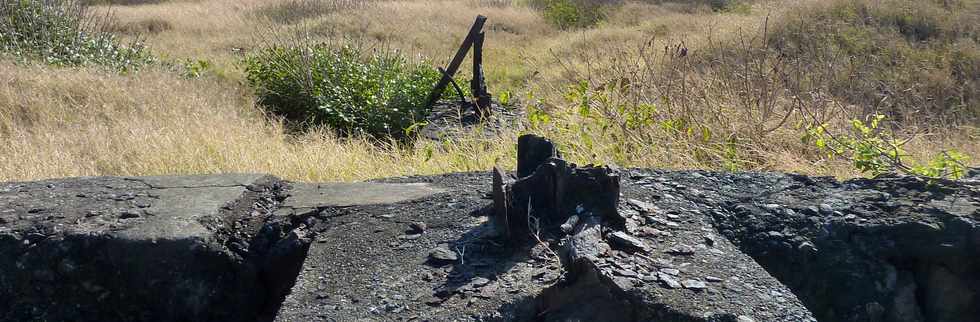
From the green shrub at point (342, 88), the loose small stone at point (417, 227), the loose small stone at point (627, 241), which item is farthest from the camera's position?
the green shrub at point (342, 88)

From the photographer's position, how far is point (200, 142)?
5793 millimetres

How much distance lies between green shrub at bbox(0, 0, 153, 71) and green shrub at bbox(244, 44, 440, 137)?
Answer: 69.7 inches

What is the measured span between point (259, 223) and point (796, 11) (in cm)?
1329

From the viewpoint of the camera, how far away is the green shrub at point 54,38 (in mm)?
8711

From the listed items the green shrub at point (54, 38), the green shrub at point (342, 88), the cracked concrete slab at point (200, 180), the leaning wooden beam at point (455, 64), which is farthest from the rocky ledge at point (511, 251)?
the green shrub at point (54, 38)

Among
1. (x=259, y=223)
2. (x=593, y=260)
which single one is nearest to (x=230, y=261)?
(x=259, y=223)

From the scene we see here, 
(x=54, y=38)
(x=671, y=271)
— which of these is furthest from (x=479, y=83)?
(x=671, y=271)

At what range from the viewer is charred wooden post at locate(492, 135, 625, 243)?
8.71 feet

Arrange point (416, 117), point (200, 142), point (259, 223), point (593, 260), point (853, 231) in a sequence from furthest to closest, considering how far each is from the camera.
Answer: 1. point (416, 117)
2. point (200, 142)
3. point (259, 223)
4. point (853, 231)
5. point (593, 260)

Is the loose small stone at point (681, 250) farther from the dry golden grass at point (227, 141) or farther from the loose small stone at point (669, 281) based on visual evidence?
the dry golden grass at point (227, 141)

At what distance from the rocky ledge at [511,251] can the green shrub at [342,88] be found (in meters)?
4.11

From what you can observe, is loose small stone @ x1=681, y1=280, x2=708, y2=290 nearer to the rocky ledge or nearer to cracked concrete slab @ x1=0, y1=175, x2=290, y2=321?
the rocky ledge

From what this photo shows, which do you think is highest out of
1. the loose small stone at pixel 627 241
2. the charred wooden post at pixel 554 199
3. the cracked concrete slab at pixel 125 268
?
the charred wooden post at pixel 554 199

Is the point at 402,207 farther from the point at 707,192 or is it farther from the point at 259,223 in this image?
the point at 707,192
